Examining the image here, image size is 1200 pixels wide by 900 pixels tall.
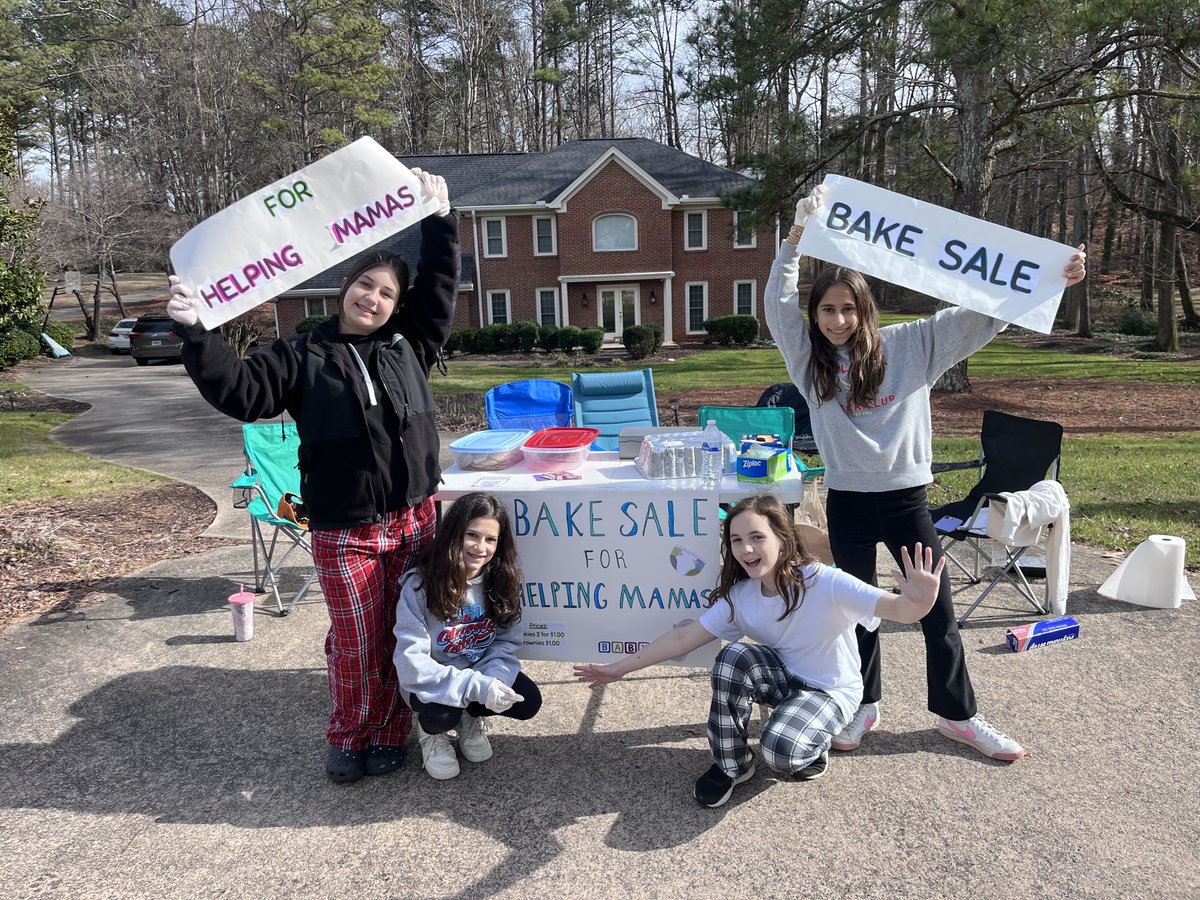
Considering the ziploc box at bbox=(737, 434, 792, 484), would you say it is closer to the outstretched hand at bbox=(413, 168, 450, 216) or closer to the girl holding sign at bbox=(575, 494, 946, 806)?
the girl holding sign at bbox=(575, 494, 946, 806)

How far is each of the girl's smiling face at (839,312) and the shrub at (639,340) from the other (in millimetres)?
18797

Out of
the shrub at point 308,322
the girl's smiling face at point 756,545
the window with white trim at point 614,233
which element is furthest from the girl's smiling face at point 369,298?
the shrub at point 308,322

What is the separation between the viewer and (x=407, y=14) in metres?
38.5

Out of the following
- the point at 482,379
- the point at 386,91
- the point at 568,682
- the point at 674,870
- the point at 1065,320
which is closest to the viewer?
the point at 674,870

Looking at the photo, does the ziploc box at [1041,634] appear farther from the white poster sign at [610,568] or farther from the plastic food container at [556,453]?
the plastic food container at [556,453]

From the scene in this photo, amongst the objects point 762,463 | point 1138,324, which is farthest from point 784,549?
point 1138,324

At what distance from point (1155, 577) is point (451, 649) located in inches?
151

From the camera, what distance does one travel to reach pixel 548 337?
77.6 feet

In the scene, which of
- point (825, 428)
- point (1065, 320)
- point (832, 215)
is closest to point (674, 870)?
point (825, 428)

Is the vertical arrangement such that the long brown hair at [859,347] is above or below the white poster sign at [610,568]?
above

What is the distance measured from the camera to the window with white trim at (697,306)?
26.3 metres

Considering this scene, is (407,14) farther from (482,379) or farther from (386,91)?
(482,379)

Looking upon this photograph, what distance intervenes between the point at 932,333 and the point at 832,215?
1.86 feet

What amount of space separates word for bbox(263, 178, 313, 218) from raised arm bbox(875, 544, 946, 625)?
2433 mm
